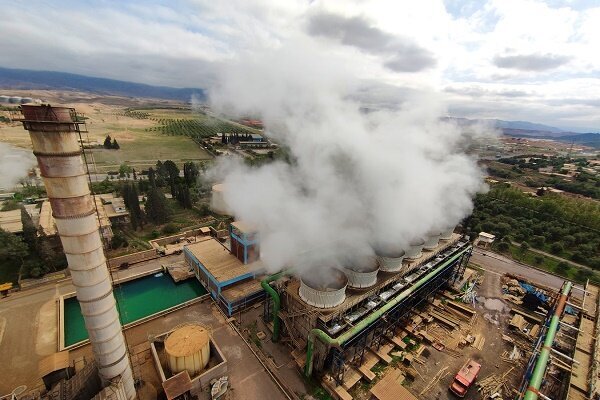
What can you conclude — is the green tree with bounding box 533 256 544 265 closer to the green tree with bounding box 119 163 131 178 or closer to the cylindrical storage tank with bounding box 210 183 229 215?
the cylindrical storage tank with bounding box 210 183 229 215

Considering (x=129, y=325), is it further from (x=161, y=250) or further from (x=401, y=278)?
(x=401, y=278)

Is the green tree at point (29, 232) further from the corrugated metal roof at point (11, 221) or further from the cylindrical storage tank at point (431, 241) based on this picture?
the cylindrical storage tank at point (431, 241)

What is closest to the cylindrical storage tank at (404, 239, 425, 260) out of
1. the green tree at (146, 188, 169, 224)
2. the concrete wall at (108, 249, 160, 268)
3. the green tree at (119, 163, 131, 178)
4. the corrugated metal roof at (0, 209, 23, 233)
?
the concrete wall at (108, 249, 160, 268)

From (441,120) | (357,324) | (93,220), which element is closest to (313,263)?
(357,324)

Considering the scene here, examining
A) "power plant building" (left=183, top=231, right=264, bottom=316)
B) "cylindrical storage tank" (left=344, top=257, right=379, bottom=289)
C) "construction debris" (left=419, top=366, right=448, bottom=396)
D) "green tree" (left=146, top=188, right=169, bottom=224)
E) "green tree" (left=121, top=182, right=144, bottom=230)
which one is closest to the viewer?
"construction debris" (left=419, top=366, right=448, bottom=396)

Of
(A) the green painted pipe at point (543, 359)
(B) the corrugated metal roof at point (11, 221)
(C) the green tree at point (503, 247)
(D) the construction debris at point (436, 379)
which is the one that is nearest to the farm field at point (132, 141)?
(B) the corrugated metal roof at point (11, 221)

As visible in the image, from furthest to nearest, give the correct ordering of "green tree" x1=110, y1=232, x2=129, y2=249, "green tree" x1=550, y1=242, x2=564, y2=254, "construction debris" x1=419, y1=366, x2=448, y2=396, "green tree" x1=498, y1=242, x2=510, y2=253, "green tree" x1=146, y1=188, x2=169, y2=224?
"green tree" x1=146, y1=188, x2=169, y2=224 → "green tree" x1=498, y1=242, x2=510, y2=253 → "green tree" x1=550, y1=242, x2=564, y2=254 → "green tree" x1=110, y1=232, x2=129, y2=249 → "construction debris" x1=419, y1=366, x2=448, y2=396
